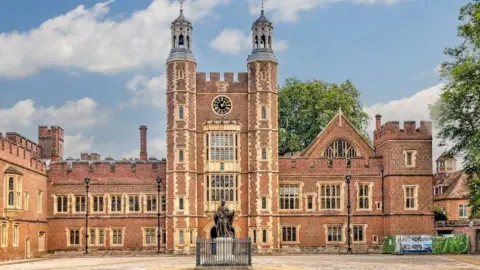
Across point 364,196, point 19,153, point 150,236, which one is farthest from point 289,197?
point 19,153

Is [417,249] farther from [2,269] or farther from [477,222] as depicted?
[2,269]

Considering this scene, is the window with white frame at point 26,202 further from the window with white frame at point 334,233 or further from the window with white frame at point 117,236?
the window with white frame at point 334,233

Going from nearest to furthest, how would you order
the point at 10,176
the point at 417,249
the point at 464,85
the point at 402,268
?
the point at 402,268, the point at 464,85, the point at 10,176, the point at 417,249

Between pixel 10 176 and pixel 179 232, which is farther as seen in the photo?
pixel 179 232

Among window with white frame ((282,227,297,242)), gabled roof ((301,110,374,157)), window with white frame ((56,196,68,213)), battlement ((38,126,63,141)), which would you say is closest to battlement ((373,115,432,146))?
gabled roof ((301,110,374,157))

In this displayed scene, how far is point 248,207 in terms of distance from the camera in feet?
162

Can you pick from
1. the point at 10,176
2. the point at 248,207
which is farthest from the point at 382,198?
the point at 10,176

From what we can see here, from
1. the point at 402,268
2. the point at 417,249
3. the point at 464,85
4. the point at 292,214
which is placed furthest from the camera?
the point at 292,214

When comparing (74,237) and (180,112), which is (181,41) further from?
(74,237)

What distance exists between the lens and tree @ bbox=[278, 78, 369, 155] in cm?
6350

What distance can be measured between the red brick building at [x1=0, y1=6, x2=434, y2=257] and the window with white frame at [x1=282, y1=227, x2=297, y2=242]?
0.21 ft

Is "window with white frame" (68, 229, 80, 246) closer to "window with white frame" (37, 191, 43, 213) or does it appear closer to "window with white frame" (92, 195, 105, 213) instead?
"window with white frame" (92, 195, 105, 213)

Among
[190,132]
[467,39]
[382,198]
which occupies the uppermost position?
[467,39]

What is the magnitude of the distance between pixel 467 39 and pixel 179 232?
21.2 m
